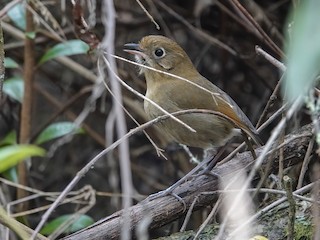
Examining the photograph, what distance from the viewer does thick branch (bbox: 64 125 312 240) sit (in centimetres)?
202

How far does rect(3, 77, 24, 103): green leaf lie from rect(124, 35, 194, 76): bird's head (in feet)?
2.16

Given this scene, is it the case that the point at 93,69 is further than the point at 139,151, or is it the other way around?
the point at 139,151

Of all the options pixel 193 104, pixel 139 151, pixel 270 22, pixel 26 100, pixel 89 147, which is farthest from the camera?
pixel 89 147

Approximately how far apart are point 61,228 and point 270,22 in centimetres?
150

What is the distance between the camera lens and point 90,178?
13.6 feet

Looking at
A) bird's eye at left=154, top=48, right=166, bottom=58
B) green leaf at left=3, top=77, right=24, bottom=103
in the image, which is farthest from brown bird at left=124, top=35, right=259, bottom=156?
green leaf at left=3, top=77, right=24, bottom=103

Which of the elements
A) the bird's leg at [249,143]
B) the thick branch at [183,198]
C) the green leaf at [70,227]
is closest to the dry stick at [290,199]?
the thick branch at [183,198]

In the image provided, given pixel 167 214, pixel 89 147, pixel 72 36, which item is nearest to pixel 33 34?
pixel 72 36

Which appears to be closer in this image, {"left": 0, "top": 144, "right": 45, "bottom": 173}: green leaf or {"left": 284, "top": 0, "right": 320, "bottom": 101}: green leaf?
{"left": 284, "top": 0, "right": 320, "bottom": 101}: green leaf

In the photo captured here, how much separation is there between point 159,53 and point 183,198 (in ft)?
2.12

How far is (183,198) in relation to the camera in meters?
2.19

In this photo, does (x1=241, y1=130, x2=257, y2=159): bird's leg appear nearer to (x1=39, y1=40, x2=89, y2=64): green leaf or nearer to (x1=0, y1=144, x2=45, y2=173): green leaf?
(x1=39, y1=40, x2=89, y2=64): green leaf

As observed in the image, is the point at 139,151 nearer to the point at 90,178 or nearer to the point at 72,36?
the point at 90,178

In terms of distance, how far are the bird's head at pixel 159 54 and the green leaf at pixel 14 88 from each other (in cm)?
66
